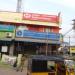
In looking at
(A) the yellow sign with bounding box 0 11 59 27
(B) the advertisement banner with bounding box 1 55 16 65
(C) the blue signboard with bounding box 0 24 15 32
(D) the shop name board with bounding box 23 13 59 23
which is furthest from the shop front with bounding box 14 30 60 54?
(B) the advertisement banner with bounding box 1 55 16 65

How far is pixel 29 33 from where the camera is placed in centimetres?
3791

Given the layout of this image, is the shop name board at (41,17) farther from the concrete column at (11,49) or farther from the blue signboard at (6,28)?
the concrete column at (11,49)

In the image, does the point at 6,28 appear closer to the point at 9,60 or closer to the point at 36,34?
the point at 36,34

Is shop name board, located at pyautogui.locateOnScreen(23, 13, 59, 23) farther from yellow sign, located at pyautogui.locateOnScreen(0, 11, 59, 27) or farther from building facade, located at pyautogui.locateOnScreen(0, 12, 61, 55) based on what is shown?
yellow sign, located at pyautogui.locateOnScreen(0, 11, 59, 27)

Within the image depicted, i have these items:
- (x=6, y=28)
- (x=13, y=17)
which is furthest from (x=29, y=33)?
(x=13, y=17)

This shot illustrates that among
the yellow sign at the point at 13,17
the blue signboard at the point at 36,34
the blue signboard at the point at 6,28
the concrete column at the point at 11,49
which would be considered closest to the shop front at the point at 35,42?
the blue signboard at the point at 36,34

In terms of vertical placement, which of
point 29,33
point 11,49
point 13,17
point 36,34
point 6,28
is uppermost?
point 13,17

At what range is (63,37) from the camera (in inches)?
1671

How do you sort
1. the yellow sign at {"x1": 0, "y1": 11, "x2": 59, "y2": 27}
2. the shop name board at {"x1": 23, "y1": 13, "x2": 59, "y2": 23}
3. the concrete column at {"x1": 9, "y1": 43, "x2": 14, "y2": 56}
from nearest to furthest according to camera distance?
the concrete column at {"x1": 9, "y1": 43, "x2": 14, "y2": 56}
the yellow sign at {"x1": 0, "y1": 11, "x2": 59, "y2": 27}
the shop name board at {"x1": 23, "y1": 13, "x2": 59, "y2": 23}

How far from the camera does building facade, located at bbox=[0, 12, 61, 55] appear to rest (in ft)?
124

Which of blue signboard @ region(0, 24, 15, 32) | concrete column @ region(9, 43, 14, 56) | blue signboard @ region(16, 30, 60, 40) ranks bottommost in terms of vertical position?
concrete column @ region(9, 43, 14, 56)

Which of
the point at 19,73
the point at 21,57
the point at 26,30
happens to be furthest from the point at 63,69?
the point at 26,30

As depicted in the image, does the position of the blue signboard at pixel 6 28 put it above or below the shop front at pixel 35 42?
above

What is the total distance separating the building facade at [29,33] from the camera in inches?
1484
